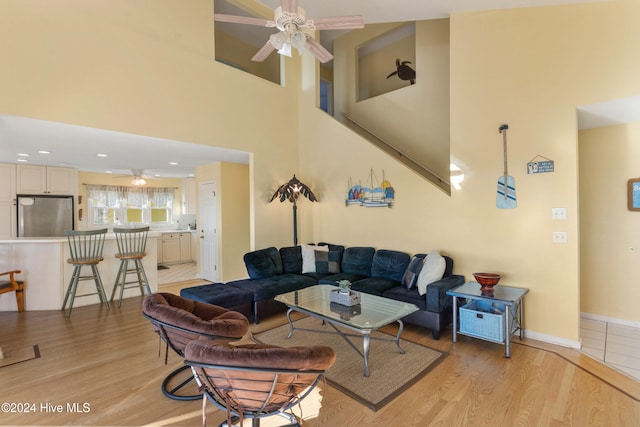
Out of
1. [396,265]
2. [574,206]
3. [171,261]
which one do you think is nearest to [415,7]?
[574,206]

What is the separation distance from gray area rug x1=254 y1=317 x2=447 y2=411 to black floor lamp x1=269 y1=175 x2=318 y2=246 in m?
2.13

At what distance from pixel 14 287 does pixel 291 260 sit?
3629 millimetres

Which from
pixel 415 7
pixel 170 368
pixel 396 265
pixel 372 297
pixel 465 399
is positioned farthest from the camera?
pixel 396 265

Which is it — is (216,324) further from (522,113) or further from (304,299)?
(522,113)

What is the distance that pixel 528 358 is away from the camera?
2.91 metres

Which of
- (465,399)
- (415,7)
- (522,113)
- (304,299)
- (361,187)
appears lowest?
(465,399)

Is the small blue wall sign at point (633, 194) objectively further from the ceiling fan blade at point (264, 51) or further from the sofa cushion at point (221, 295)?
the sofa cushion at point (221, 295)

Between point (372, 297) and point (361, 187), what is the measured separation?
2031 millimetres

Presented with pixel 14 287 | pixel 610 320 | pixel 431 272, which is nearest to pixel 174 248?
pixel 14 287

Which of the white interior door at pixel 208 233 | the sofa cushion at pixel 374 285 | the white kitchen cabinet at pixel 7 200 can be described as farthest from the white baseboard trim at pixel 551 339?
the white kitchen cabinet at pixel 7 200

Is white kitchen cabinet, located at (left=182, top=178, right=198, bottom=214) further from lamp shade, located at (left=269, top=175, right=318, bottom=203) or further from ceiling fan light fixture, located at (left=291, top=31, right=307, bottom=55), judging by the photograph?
ceiling fan light fixture, located at (left=291, top=31, right=307, bottom=55)

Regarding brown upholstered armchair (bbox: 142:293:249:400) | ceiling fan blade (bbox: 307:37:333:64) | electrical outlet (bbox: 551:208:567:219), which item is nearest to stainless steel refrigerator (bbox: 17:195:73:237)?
brown upholstered armchair (bbox: 142:293:249:400)

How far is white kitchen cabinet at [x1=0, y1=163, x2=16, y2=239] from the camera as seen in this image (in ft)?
18.4

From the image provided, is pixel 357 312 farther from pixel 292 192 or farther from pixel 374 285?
pixel 292 192
